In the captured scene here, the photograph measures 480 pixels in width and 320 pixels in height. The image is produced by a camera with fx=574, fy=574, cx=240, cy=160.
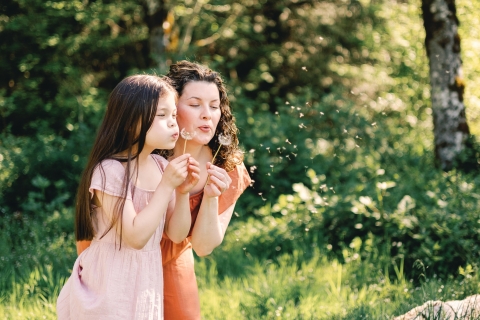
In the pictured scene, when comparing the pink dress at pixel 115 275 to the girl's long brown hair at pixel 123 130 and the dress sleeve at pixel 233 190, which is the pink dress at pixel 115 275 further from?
the dress sleeve at pixel 233 190

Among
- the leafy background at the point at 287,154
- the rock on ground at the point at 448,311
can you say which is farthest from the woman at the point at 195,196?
the rock on ground at the point at 448,311

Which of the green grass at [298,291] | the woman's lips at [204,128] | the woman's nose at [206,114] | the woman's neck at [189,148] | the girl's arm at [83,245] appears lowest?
the green grass at [298,291]

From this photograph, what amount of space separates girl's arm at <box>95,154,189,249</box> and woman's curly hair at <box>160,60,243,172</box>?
42 centimetres

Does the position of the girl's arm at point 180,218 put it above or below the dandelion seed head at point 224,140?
below

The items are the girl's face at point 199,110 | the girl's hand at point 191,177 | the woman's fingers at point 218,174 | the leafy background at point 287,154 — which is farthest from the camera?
the leafy background at point 287,154

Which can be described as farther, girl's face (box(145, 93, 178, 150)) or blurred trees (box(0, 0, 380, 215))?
blurred trees (box(0, 0, 380, 215))

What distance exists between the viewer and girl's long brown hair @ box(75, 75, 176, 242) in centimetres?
200

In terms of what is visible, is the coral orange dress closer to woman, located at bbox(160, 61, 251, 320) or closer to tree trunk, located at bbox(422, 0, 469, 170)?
woman, located at bbox(160, 61, 251, 320)

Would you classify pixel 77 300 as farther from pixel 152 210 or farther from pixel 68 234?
pixel 68 234

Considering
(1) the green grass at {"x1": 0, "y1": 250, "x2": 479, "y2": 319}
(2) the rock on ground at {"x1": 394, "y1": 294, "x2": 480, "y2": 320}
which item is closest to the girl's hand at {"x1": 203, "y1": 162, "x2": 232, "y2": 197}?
(2) the rock on ground at {"x1": 394, "y1": 294, "x2": 480, "y2": 320}

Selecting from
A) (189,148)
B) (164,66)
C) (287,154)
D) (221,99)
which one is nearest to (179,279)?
(189,148)

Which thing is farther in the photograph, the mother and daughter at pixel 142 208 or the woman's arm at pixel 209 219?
the woman's arm at pixel 209 219

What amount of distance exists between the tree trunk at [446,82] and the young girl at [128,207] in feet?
12.4

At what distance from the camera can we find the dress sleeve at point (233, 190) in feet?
7.79
